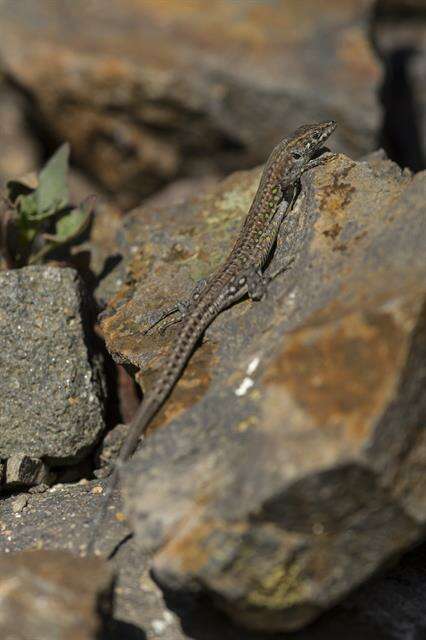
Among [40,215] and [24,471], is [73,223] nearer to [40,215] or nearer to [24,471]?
[40,215]

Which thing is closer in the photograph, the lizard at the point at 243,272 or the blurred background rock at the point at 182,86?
the lizard at the point at 243,272

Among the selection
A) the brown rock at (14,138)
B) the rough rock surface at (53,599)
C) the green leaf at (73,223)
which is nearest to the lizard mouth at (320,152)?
the green leaf at (73,223)

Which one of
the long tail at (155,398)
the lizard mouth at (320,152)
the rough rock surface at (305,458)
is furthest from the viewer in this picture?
the lizard mouth at (320,152)

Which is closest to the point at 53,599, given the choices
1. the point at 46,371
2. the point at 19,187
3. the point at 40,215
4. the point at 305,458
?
the point at 305,458

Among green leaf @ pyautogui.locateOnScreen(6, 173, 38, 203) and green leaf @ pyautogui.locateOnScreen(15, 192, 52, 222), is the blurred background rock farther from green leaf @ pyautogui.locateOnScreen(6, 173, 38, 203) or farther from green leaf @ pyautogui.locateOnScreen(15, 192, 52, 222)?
green leaf @ pyautogui.locateOnScreen(15, 192, 52, 222)

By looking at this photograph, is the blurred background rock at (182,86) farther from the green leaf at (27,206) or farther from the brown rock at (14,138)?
the green leaf at (27,206)

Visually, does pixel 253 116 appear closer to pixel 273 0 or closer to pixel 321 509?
pixel 273 0

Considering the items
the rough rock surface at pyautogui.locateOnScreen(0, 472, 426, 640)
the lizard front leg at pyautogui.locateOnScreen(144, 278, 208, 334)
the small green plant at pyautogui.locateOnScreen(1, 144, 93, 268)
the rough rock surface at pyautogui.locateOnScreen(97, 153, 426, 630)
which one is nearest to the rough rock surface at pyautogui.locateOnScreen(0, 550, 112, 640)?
the rough rock surface at pyautogui.locateOnScreen(0, 472, 426, 640)
